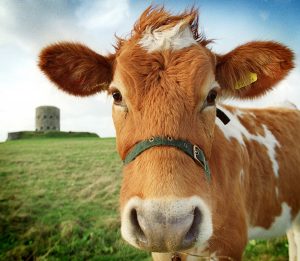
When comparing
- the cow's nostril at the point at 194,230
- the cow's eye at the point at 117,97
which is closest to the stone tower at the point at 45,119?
the cow's eye at the point at 117,97

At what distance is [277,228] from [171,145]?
3102 millimetres

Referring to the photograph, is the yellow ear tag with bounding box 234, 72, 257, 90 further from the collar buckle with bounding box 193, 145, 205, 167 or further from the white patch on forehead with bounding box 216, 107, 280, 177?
the collar buckle with bounding box 193, 145, 205, 167

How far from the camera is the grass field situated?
563 centimetres

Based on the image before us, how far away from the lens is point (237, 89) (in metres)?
3.69

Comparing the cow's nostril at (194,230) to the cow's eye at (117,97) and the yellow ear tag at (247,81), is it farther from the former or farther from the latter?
the yellow ear tag at (247,81)

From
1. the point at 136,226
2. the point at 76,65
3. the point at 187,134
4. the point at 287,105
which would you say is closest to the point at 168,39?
the point at 187,134

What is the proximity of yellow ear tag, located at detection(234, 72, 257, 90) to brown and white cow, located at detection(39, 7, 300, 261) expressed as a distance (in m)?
0.01

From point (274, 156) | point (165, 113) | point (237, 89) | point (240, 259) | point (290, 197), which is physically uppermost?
point (237, 89)

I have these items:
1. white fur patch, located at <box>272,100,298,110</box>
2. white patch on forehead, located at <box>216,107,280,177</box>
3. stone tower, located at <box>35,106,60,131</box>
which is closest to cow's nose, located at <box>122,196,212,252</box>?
white patch on forehead, located at <box>216,107,280,177</box>

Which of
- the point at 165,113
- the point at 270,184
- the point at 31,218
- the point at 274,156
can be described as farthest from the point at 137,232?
the point at 31,218

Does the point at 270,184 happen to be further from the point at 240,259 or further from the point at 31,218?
the point at 31,218

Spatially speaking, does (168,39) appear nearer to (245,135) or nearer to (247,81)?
(247,81)

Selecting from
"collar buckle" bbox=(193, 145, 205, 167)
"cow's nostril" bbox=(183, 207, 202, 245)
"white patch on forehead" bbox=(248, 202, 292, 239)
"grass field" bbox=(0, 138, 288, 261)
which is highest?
"collar buckle" bbox=(193, 145, 205, 167)

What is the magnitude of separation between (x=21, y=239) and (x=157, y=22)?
4769mm
